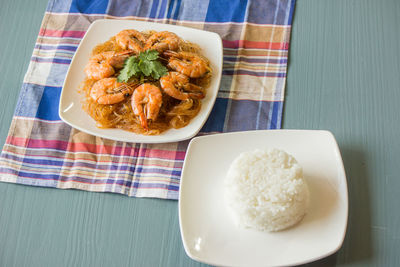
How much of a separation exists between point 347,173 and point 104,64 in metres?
1.65

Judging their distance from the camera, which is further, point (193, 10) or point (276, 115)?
point (193, 10)

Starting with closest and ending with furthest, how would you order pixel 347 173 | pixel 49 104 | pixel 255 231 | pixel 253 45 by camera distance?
pixel 255 231, pixel 347 173, pixel 49 104, pixel 253 45

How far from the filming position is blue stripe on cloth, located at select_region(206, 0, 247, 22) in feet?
9.41

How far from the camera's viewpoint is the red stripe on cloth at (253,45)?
2.70m

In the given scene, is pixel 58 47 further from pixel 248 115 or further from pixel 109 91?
pixel 248 115

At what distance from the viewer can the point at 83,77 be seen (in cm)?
256

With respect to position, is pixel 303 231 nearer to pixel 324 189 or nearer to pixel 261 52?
pixel 324 189

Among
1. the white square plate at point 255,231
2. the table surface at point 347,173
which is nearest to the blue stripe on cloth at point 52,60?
the table surface at point 347,173

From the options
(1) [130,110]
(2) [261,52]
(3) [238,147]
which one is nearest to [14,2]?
(1) [130,110]

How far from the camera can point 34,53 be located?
112 inches

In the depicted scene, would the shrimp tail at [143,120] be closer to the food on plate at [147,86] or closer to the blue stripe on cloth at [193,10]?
the food on plate at [147,86]

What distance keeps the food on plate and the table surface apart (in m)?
0.49

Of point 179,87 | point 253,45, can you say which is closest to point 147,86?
point 179,87

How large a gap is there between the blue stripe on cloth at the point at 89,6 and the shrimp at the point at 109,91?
0.89 metres
